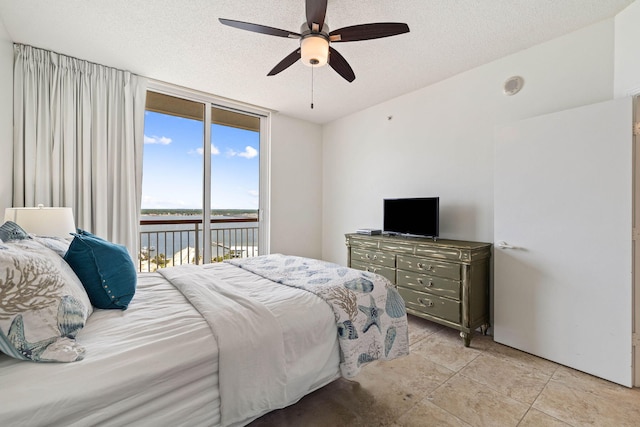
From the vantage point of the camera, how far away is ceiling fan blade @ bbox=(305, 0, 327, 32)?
1.63m

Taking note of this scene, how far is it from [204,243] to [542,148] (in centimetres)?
385

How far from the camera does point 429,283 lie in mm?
2715

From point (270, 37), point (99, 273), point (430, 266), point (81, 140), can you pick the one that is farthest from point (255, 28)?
point (430, 266)

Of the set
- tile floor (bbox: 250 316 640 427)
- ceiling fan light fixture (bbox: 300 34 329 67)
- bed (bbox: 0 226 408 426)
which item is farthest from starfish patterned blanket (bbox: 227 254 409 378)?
ceiling fan light fixture (bbox: 300 34 329 67)

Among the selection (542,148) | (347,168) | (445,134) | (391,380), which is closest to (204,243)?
(347,168)

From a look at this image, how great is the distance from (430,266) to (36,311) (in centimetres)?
274

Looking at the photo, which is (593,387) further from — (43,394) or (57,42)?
(57,42)

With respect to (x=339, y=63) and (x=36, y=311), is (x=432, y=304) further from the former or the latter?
(x=36, y=311)

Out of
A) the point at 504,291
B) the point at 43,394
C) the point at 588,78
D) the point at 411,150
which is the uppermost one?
the point at 588,78

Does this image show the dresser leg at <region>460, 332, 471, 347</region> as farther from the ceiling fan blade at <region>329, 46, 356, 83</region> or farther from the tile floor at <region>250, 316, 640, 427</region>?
the ceiling fan blade at <region>329, 46, 356, 83</region>

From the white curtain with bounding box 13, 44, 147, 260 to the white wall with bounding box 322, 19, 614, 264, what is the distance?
2.84 meters

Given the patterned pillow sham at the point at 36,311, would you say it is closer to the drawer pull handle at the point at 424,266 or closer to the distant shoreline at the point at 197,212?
the distant shoreline at the point at 197,212

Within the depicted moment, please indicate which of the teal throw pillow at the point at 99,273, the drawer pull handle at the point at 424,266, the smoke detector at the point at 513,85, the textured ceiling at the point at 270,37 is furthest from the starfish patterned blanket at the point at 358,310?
the smoke detector at the point at 513,85

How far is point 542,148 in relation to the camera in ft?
7.51
